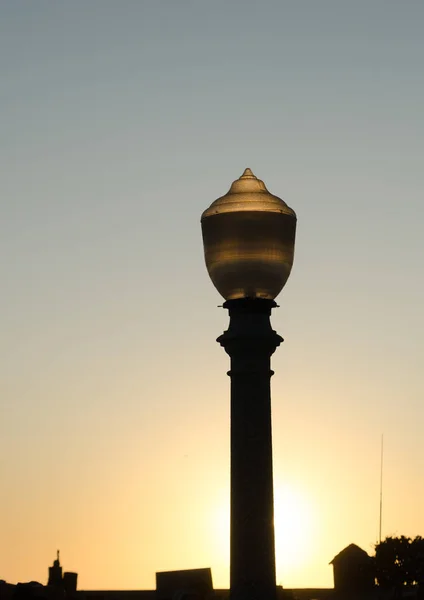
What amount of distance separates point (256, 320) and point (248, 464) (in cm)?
303

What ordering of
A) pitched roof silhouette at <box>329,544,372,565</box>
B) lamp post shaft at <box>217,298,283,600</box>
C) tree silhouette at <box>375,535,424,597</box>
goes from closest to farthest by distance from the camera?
lamp post shaft at <box>217,298,283,600</box> → tree silhouette at <box>375,535,424,597</box> → pitched roof silhouette at <box>329,544,372,565</box>

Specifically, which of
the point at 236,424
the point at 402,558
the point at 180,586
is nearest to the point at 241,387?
the point at 236,424

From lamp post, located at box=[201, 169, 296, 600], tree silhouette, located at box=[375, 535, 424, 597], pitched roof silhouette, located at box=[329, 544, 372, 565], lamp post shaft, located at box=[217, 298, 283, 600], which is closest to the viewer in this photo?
lamp post shaft, located at box=[217, 298, 283, 600]

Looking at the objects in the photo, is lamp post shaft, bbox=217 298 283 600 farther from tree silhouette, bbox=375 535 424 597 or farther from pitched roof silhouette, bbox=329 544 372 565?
pitched roof silhouette, bbox=329 544 372 565

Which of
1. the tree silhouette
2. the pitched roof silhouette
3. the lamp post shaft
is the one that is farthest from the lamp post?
the pitched roof silhouette

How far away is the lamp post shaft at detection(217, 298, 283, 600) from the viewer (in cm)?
3009

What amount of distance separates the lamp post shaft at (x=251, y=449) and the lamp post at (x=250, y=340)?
19mm

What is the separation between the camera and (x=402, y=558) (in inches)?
4865

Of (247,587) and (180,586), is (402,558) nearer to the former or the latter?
(180,586)

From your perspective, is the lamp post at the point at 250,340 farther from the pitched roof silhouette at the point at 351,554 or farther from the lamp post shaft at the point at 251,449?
the pitched roof silhouette at the point at 351,554

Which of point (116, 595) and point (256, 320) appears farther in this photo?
point (116, 595)

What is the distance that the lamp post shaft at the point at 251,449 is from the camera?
30094 millimetres

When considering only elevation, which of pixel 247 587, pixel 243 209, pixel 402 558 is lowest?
pixel 247 587

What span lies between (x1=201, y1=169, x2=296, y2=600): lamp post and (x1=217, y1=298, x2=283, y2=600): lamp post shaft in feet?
0.06
